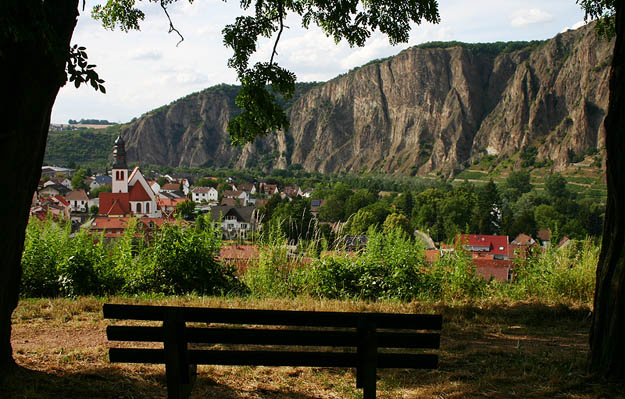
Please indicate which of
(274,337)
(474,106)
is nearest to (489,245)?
(274,337)

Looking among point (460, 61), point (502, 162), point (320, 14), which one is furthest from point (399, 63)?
point (320, 14)

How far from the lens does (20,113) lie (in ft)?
11.8

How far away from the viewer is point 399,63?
190750 millimetres

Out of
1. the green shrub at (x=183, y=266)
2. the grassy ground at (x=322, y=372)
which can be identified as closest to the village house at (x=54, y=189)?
the green shrub at (x=183, y=266)

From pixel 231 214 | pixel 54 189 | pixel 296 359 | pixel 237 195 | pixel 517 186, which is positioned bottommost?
pixel 231 214

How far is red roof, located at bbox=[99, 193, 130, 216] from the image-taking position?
66250 mm

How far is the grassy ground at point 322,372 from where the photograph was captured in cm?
385

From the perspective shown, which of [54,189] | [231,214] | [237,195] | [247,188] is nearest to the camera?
[231,214]

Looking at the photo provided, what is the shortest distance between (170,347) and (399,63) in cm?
19660

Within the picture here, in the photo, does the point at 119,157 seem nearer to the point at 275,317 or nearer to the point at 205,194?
the point at 205,194

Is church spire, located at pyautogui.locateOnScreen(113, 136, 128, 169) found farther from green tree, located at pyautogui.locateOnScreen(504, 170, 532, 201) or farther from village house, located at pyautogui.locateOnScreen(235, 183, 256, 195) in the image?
green tree, located at pyautogui.locateOnScreen(504, 170, 532, 201)

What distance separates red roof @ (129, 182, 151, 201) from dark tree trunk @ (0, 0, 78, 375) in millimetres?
72824

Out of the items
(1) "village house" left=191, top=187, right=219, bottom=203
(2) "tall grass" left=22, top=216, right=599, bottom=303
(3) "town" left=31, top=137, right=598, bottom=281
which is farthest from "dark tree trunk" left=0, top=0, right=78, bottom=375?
(1) "village house" left=191, top=187, right=219, bottom=203

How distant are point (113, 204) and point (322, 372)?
65542mm
